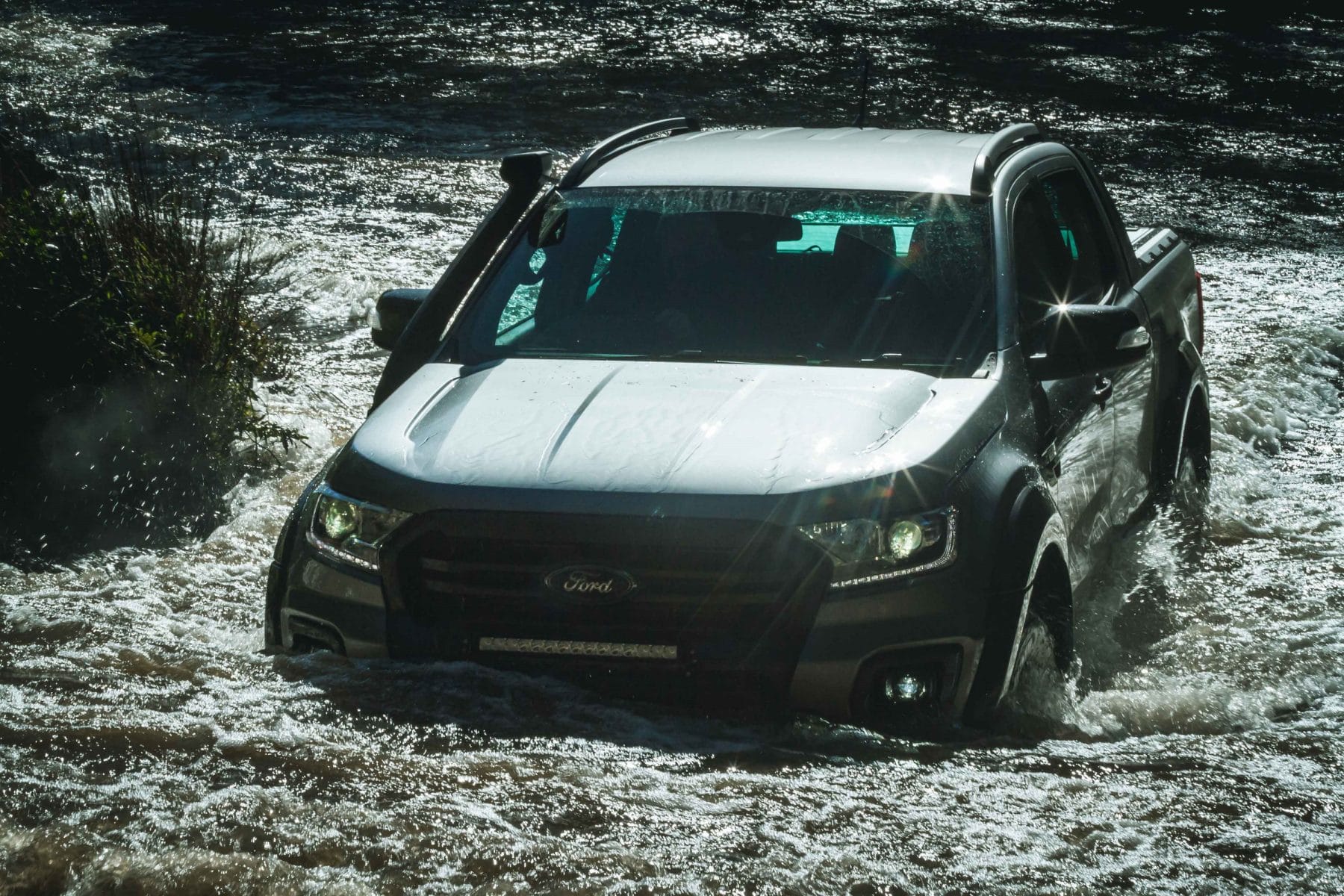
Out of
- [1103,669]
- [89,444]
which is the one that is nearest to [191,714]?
[1103,669]

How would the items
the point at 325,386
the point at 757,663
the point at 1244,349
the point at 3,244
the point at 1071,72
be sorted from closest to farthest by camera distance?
1. the point at 757,663
2. the point at 3,244
3. the point at 325,386
4. the point at 1244,349
5. the point at 1071,72

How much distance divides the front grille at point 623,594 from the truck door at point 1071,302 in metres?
1.12

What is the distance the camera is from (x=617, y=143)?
6.23m

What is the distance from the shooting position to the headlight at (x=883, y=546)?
4133mm

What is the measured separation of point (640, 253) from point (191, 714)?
2022 millimetres

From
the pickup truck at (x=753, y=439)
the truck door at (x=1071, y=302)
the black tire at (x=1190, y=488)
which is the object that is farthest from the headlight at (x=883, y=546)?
the black tire at (x=1190, y=488)

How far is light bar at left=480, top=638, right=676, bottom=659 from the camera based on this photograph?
13.7ft

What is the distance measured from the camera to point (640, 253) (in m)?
5.52

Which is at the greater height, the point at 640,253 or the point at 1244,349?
the point at 640,253

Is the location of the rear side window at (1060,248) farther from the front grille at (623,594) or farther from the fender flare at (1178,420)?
the front grille at (623,594)

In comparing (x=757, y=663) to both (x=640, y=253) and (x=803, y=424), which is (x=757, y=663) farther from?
(x=640, y=253)

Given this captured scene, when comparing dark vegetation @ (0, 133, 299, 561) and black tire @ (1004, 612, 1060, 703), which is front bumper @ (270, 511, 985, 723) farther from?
dark vegetation @ (0, 133, 299, 561)

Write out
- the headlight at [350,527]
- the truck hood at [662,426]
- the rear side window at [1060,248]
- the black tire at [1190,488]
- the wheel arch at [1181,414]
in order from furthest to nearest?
the black tire at [1190,488], the wheel arch at [1181,414], the rear side window at [1060,248], the headlight at [350,527], the truck hood at [662,426]

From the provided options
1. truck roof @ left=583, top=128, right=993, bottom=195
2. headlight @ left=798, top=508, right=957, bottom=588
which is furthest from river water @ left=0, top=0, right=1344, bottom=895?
truck roof @ left=583, top=128, right=993, bottom=195
